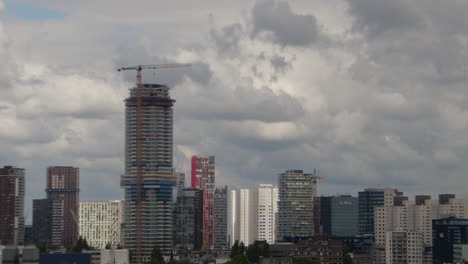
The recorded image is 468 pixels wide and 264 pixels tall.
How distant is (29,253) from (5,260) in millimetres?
3346

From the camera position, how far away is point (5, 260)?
146 metres

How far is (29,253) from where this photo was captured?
145375mm
